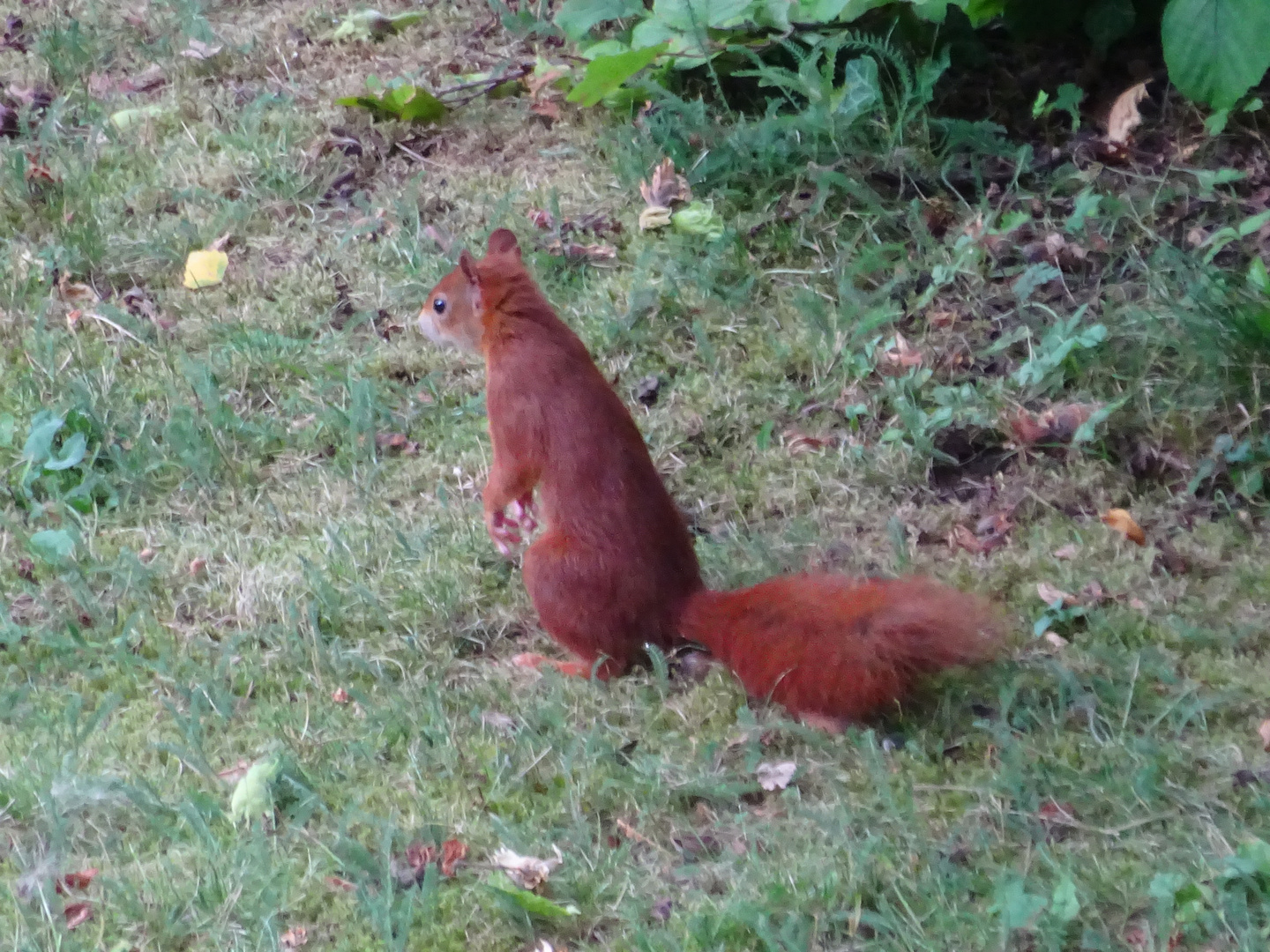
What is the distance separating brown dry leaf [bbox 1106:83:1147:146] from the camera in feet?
13.3

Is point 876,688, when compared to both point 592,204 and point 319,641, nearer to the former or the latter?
point 319,641

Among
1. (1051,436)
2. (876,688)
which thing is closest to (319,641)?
(876,688)

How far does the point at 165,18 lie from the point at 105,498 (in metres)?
2.80

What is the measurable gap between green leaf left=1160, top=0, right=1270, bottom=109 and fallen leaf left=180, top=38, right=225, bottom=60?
3538 millimetres

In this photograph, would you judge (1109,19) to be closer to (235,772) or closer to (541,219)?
(541,219)

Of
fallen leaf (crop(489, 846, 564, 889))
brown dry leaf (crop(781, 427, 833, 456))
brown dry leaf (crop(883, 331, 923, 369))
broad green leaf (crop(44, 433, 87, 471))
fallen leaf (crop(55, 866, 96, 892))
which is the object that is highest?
brown dry leaf (crop(883, 331, 923, 369))

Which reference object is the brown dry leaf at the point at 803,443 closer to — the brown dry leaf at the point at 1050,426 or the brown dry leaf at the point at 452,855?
the brown dry leaf at the point at 1050,426

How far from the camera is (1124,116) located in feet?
13.4

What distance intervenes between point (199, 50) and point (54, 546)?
8.78 feet

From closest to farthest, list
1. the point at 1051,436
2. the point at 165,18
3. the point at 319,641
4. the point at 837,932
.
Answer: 1. the point at 837,932
2. the point at 319,641
3. the point at 1051,436
4. the point at 165,18

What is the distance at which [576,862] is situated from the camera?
92.2 inches

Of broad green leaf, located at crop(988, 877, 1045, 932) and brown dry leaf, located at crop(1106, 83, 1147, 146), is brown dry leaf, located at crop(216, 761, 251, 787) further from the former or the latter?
brown dry leaf, located at crop(1106, 83, 1147, 146)

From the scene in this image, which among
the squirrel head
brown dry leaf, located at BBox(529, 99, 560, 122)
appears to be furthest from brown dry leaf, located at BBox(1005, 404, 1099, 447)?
brown dry leaf, located at BBox(529, 99, 560, 122)

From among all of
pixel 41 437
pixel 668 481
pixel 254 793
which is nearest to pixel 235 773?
pixel 254 793
